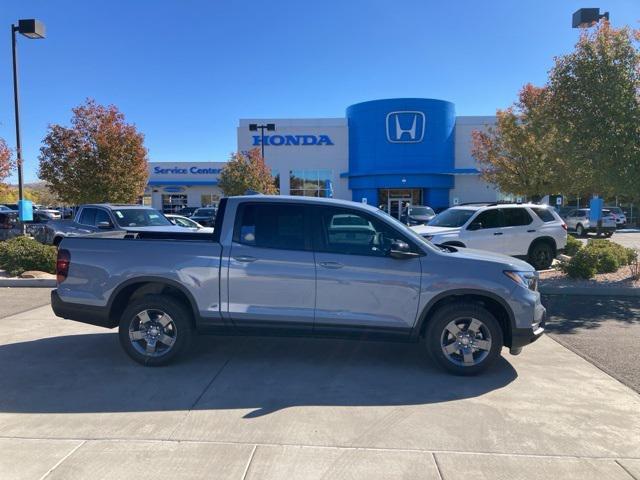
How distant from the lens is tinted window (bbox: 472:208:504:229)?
12.0 meters

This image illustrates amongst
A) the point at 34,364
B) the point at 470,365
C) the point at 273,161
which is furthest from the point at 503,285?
the point at 273,161

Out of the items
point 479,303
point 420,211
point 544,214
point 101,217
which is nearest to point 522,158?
point 420,211

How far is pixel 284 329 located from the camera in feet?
17.2

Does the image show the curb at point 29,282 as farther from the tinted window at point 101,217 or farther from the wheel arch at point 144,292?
the wheel arch at point 144,292

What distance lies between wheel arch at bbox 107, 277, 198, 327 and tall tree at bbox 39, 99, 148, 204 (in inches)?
453

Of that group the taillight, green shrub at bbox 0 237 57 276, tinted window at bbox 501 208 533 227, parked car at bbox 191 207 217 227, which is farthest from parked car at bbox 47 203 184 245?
parked car at bbox 191 207 217 227

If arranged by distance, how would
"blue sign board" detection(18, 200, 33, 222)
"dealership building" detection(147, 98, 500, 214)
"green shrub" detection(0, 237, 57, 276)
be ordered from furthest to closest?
"dealership building" detection(147, 98, 500, 214) → "blue sign board" detection(18, 200, 33, 222) → "green shrub" detection(0, 237, 57, 276)

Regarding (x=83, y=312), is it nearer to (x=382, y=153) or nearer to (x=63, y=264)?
(x=63, y=264)

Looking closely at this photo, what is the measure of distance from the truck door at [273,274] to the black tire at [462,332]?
1279mm

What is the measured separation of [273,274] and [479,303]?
2.16 metres

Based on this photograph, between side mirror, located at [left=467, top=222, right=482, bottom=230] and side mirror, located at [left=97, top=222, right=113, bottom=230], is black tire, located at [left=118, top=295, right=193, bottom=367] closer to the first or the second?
side mirror, located at [left=97, top=222, right=113, bottom=230]

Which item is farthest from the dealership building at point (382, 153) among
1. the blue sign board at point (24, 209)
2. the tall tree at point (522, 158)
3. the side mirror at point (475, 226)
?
the side mirror at point (475, 226)

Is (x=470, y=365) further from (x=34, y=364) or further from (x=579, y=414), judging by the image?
(x=34, y=364)

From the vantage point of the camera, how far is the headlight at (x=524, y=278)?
5.13m
